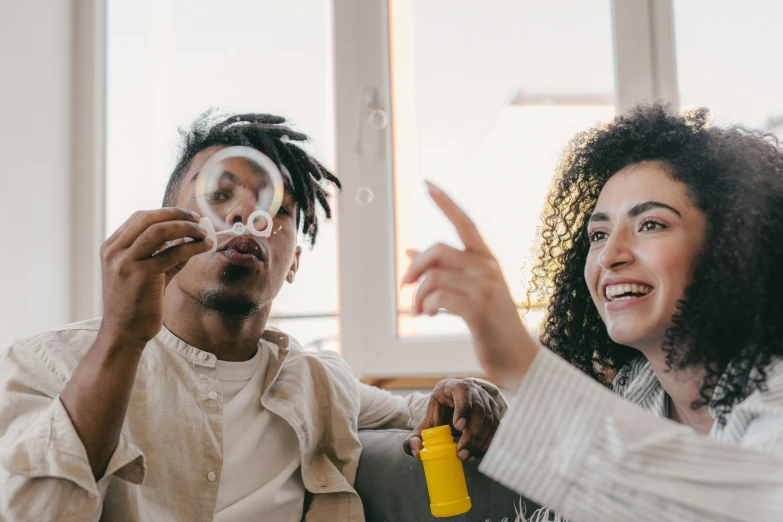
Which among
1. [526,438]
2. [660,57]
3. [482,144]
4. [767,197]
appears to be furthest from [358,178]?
[526,438]

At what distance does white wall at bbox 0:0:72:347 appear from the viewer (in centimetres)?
179

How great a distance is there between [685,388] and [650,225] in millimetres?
263

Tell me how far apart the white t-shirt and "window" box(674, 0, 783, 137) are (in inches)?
56.2

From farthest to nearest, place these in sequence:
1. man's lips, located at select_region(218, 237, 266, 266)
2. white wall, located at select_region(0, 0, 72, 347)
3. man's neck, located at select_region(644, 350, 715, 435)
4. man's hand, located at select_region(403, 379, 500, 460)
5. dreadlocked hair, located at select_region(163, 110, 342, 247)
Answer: white wall, located at select_region(0, 0, 72, 347)
dreadlocked hair, located at select_region(163, 110, 342, 247)
man's lips, located at select_region(218, 237, 266, 266)
man's hand, located at select_region(403, 379, 500, 460)
man's neck, located at select_region(644, 350, 715, 435)

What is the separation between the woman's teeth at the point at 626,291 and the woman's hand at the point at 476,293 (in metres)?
0.33

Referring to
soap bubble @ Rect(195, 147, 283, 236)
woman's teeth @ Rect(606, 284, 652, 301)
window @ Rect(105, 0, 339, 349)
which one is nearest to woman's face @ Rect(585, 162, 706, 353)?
woman's teeth @ Rect(606, 284, 652, 301)

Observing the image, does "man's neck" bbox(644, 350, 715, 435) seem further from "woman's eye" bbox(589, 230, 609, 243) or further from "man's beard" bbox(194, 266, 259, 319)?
"man's beard" bbox(194, 266, 259, 319)

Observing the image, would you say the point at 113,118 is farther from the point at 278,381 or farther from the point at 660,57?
the point at 660,57

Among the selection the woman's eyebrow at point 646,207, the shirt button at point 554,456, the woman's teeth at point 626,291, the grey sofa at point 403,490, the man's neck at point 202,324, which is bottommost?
the grey sofa at point 403,490

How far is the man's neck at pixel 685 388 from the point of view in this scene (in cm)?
101

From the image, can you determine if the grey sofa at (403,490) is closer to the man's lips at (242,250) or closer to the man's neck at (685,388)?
the man's neck at (685,388)

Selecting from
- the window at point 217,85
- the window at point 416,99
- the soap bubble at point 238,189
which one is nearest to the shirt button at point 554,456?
the soap bubble at point 238,189

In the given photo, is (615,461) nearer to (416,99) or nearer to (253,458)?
(253,458)

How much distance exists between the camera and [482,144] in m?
2.01
